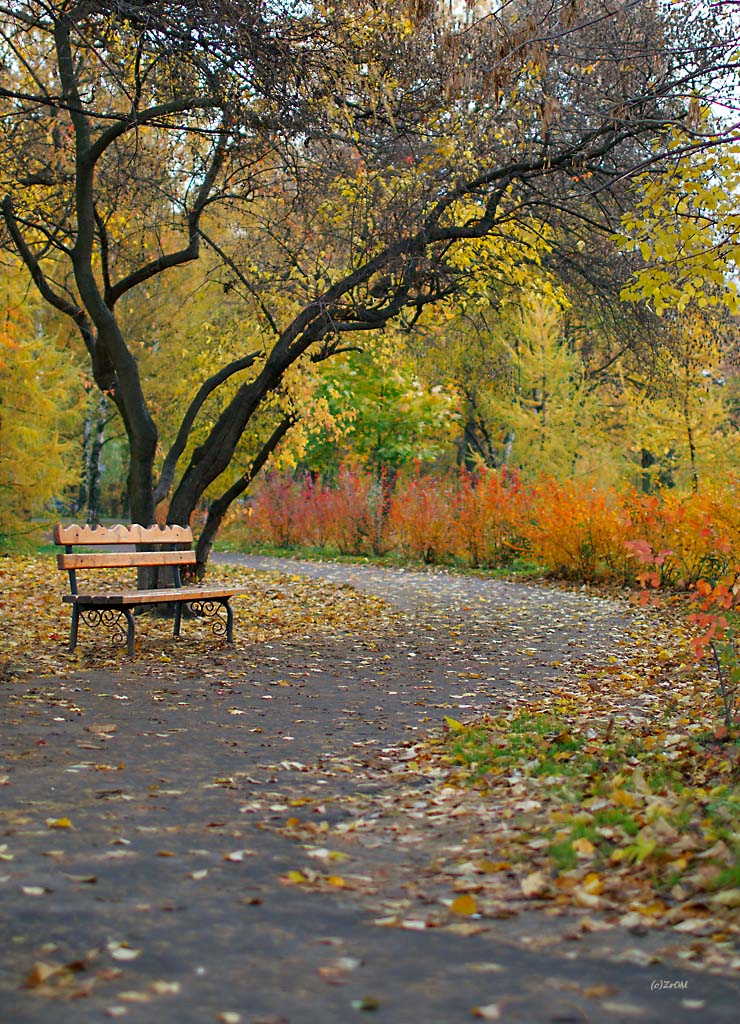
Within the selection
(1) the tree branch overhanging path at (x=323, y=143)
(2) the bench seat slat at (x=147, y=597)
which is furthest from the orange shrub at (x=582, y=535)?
(2) the bench seat slat at (x=147, y=597)

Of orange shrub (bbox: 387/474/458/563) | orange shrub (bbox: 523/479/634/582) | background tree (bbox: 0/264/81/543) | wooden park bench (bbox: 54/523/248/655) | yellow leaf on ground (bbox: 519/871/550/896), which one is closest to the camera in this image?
yellow leaf on ground (bbox: 519/871/550/896)

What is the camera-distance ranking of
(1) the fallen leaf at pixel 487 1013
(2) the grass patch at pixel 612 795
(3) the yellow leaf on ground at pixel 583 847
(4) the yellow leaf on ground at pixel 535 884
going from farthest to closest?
1. (3) the yellow leaf on ground at pixel 583 847
2. (2) the grass patch at pixel 612 795
3. (4) the yellow leaf on ground at pixel 535 884
4. (1) the fallen leaf at pixel 487 1013

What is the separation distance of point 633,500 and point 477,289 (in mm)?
4533

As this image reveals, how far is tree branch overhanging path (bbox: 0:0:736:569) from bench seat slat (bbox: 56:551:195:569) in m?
1.56

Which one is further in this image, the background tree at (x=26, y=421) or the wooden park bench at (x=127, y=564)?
the background tree at (x=26, y=421)

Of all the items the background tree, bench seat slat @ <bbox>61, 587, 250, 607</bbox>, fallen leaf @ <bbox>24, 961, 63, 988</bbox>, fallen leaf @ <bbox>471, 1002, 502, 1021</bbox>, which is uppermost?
the background tree

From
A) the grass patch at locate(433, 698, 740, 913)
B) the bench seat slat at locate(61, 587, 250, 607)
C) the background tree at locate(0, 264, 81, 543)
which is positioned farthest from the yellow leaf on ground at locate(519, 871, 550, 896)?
the background tree at locate(0, 264, 81, 543)

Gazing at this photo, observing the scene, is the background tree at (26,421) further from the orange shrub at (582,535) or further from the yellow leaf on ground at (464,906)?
the yellow leaf on ground at (464,906)

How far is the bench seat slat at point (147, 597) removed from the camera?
29.2 feet

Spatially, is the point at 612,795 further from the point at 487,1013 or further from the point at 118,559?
the point at 118,559

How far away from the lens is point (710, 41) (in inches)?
334

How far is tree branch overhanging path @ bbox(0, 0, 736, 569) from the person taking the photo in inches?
313

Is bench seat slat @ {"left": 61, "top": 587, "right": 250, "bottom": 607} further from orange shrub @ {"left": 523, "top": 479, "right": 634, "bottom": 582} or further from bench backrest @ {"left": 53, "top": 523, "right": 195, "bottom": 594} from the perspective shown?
orange shrub @ {"left": 523, "top": 479, "right": 634, "bottom": 582}

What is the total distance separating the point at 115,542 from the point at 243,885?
255 inches
